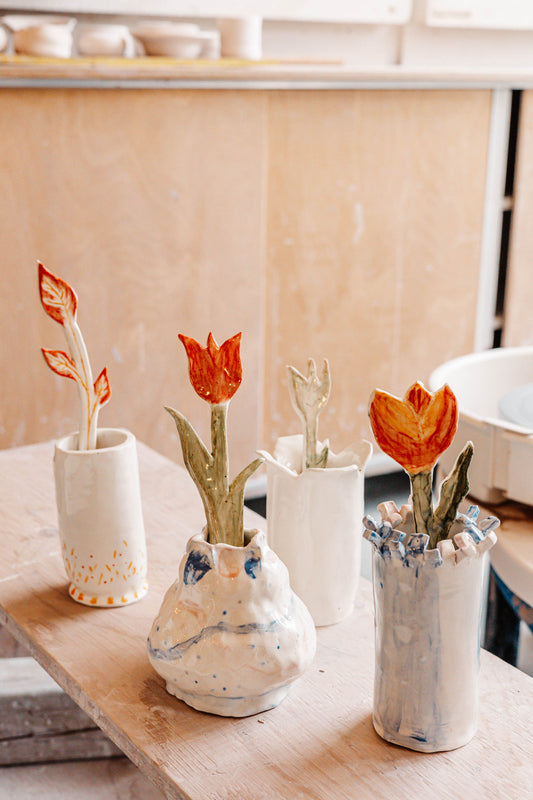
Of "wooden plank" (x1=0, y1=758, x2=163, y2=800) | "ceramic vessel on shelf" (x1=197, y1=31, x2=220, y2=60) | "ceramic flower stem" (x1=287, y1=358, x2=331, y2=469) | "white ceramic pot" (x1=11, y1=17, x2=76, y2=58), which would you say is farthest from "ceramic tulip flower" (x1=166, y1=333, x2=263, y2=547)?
"ceramic vessel on shelf" (x1=197, y1=31, x2=220, y2=60)

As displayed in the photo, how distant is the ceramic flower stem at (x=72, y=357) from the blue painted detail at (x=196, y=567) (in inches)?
8.5

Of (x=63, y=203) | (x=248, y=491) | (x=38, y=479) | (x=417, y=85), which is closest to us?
(x=38, y=479)

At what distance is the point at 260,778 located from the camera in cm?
68

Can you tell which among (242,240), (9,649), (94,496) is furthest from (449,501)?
(242,240)

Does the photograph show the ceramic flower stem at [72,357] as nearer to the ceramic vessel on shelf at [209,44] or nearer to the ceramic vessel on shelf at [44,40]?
the ceramic vessel on shelf at [44,40]

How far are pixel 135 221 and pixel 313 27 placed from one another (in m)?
1.12

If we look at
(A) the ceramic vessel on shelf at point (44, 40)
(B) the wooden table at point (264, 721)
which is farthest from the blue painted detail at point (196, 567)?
(A) the ceramic vessel on shelf at point (44, 40)

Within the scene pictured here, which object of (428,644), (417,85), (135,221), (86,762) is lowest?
(86,762)

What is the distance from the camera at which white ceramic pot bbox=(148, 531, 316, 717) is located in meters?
0.73

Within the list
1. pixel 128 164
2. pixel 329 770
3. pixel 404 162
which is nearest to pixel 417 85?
pixel 404 162

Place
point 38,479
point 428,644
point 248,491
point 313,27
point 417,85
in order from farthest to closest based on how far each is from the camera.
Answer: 1. point 313,27
2. point 248,491
3. point 417,85
4. point 38,479
5. point 428,644

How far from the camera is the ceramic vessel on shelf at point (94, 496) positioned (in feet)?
2.83

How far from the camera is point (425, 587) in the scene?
67 centimetres

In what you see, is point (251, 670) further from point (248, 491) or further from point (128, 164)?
Result: point (248, 491)
